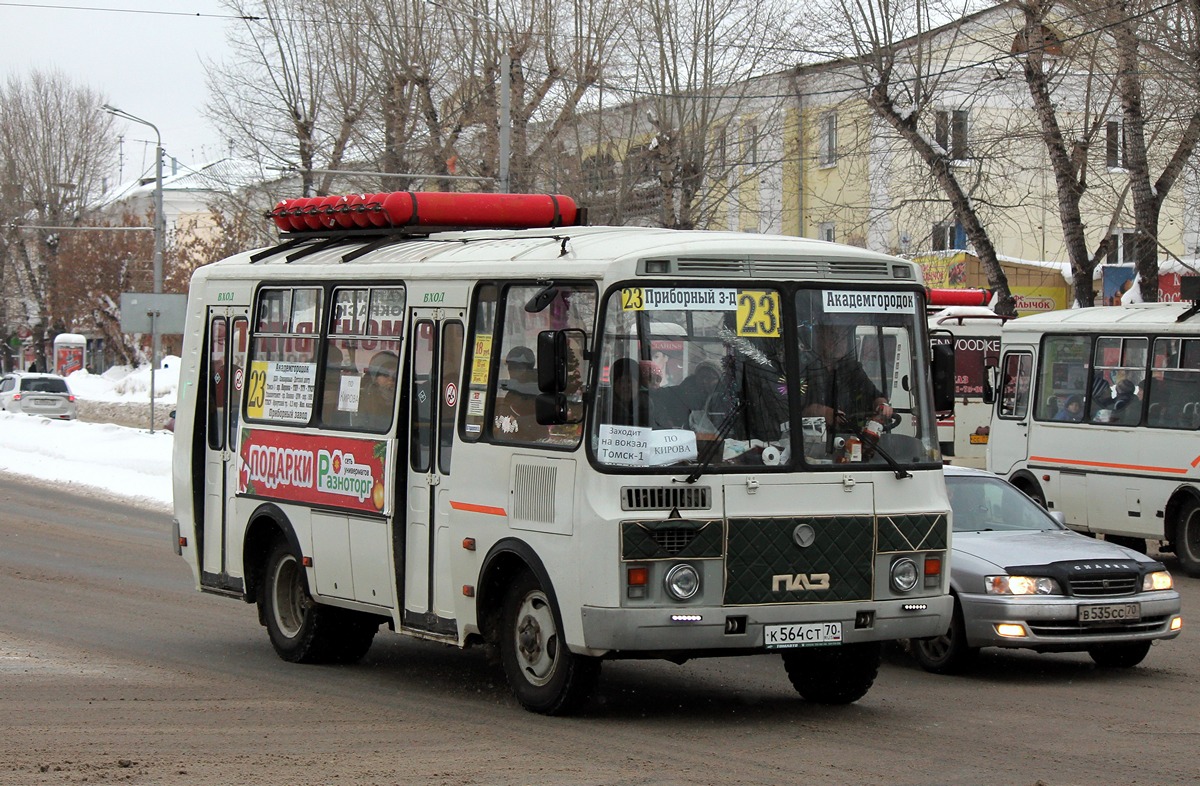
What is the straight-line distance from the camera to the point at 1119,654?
37.8ft

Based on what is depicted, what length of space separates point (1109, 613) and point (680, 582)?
3767 mm

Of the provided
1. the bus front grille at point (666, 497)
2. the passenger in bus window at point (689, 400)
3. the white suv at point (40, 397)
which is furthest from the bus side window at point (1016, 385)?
the white suv at point (40, 397)

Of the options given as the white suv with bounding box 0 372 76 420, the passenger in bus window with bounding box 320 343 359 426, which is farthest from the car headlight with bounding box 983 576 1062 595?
the white suv with bounding box 0 372 76 420

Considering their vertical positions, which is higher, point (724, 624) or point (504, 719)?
point (724, 624)

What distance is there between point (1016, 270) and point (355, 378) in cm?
3384

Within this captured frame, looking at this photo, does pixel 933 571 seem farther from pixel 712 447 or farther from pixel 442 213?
pixel 442 213

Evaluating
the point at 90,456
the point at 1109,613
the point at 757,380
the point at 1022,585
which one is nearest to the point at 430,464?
the point at 757,380

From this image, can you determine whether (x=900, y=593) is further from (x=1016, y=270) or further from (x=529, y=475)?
(x=1016, y=270)

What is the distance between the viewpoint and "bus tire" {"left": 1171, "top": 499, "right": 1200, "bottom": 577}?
1777cm

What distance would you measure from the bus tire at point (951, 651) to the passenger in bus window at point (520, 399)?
3438 mm

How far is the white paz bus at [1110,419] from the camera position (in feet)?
59.2

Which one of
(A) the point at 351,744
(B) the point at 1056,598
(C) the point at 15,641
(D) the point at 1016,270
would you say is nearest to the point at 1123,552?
(B) the point at 1056,598

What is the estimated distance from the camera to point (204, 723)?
8.66m

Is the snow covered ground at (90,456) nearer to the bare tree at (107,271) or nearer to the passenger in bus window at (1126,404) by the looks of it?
the passenger in bus window at (1126,404)
